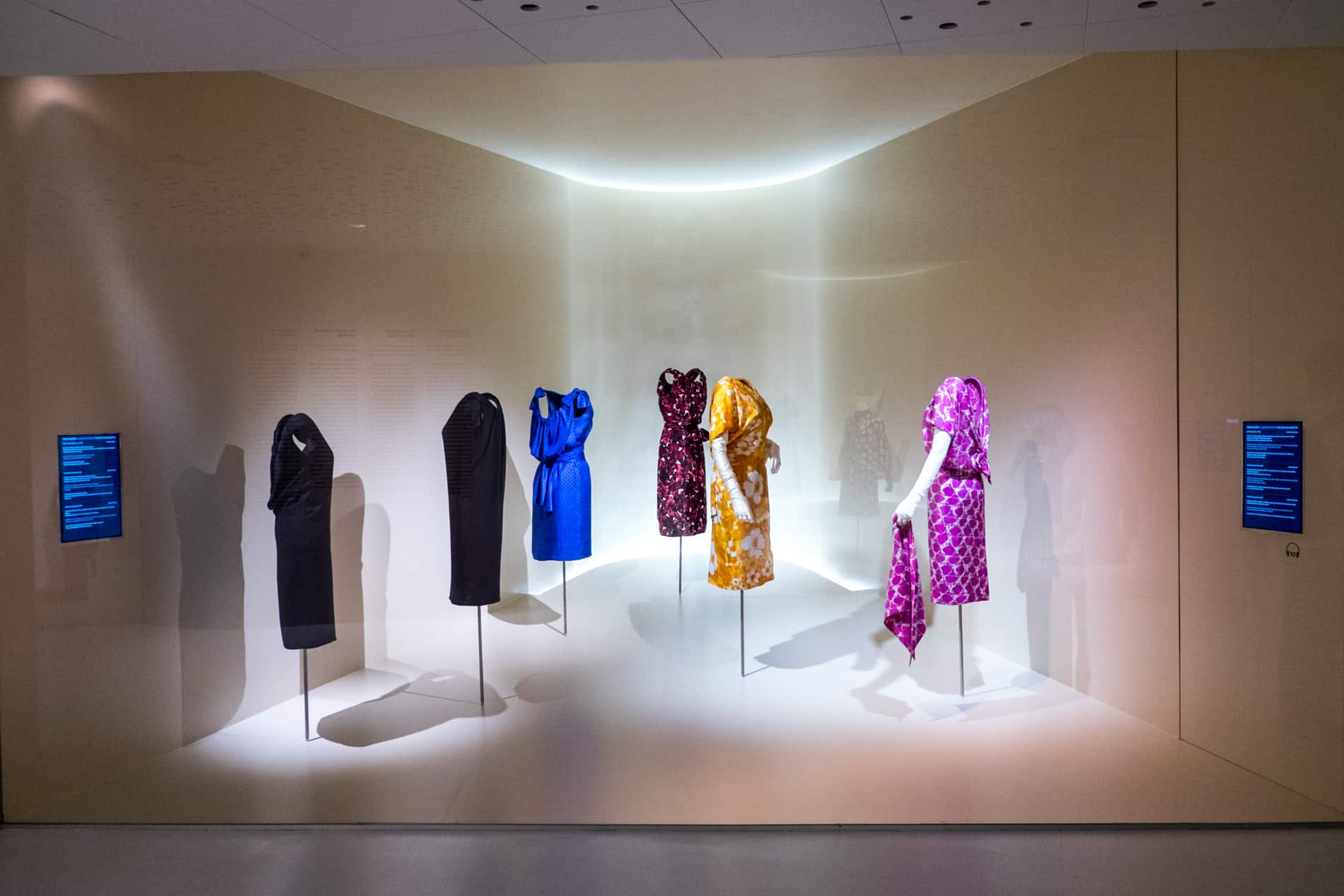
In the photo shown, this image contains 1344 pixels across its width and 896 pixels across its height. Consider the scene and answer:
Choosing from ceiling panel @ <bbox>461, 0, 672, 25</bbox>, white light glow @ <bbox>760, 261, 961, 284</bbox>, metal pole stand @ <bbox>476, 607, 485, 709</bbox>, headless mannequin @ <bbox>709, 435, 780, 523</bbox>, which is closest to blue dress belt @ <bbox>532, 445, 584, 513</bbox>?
metal pole stand @ <bbox>476, 607, 485, 709</bbox>

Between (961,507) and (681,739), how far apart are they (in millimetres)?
1679

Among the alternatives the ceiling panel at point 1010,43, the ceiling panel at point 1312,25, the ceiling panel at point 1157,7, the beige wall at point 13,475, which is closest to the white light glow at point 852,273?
the ceiling panel at point 1010,43

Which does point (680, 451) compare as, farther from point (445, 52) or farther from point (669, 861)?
point (445, 52)

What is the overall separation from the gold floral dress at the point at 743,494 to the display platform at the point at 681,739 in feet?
0.54

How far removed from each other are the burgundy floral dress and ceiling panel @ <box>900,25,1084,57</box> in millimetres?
1667

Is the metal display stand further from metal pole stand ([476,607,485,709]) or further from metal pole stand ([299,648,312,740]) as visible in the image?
metal pole stand ([299,648,312,740])

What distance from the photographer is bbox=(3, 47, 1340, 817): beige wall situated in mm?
3287

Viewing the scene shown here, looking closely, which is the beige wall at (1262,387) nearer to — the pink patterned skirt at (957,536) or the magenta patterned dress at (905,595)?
the pink patterned skirt at (957,536)

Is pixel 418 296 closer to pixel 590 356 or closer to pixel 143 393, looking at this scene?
pixel 590 356

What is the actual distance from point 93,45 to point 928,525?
13.3ft

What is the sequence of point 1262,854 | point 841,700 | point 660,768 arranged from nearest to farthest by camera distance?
point 1262,854 → point 660,768 → point 841,700

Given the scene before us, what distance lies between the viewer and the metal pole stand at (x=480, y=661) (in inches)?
137

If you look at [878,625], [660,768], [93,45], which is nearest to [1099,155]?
[878,625]

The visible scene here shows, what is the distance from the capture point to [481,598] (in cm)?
344
